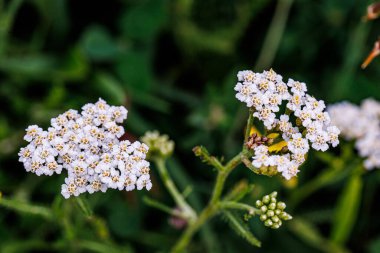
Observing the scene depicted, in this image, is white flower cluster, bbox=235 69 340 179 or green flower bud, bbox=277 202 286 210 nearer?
white flower cluster, bbox=235 69 340 179

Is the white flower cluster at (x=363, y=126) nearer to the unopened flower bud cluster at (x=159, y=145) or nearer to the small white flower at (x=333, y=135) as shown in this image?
the small white flower at (x=333, y=135)

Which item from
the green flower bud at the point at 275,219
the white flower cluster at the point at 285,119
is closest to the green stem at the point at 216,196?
the white flower cluster at the point at 285,119

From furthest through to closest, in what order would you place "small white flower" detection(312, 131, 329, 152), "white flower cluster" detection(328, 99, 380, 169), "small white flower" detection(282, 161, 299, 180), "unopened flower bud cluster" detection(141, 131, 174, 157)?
"white flower cluster" detection(328, 99, 380, 169), "unopened flower bud cluster" detection(141, 131, 174, 157), "small white flower" detection(312, 131, 329, 152), "small white flower" detection(282, 161, 299, 180)

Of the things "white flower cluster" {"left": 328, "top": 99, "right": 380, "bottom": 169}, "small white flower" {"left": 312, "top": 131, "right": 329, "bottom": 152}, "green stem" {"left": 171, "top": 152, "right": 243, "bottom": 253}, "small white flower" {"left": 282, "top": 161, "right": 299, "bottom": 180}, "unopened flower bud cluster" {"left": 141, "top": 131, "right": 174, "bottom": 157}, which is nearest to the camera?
"small white flower" {"left": 282, "top": 161, "right": 299, "bottom": 180}

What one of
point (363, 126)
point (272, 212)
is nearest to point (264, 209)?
point (272, 212)

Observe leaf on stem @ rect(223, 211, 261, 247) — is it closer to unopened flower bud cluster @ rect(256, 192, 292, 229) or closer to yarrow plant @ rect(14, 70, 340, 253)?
yarrow plant @ rect(14, 70, 340, 253)

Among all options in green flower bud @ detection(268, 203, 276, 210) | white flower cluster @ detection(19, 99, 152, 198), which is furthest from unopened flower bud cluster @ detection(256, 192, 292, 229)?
white flower cluster @ detection(19, 99, 152, 198)

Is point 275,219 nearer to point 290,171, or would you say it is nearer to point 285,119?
point 290,171

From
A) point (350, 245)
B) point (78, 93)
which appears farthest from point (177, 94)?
point (350, 245)
